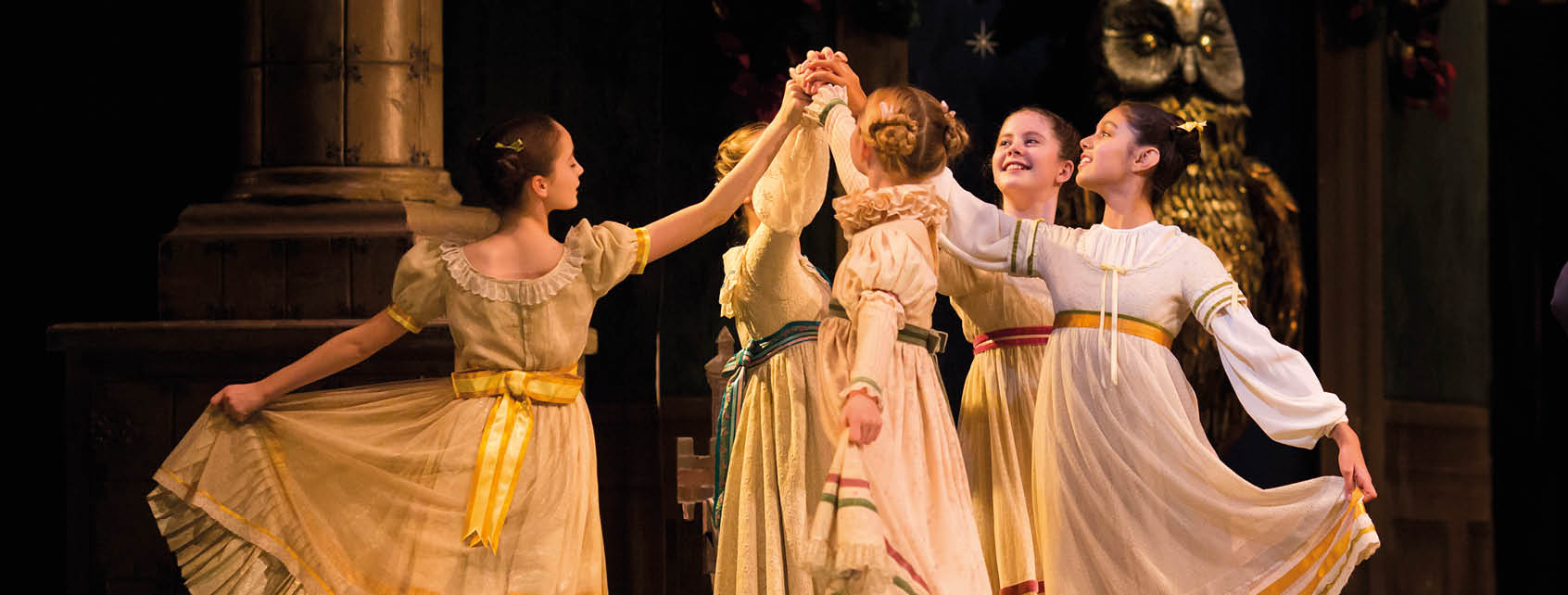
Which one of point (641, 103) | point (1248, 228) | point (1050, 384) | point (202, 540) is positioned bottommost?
point (202, 540)


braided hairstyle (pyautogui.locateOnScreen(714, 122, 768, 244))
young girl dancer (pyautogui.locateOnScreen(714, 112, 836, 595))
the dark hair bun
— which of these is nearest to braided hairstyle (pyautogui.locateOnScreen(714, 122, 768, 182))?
braided hairstyle (pyautogui.locateOnScreen(714, 122, 768, 244))

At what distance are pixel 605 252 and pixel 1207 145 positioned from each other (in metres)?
2.79

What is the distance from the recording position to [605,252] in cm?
420

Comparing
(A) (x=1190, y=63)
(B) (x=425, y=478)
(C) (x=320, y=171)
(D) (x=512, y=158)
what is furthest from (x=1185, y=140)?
(C) (x=320, y=171)

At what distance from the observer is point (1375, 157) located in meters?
6.56

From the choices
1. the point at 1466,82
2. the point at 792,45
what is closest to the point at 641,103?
the point at 792,45

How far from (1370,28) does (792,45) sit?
7.19 ft

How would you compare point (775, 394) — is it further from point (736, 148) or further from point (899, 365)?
point (736, 148)

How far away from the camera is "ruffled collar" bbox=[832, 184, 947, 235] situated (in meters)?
3.93

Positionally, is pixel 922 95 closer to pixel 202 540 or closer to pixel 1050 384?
pixel 1050 384

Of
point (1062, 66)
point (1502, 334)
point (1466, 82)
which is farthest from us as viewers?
point (1466, 82)

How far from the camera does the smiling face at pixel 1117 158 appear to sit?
441 centimetres

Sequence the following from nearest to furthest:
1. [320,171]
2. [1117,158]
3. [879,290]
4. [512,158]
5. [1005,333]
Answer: [879,290]
[512,158]
[1117,158]
[1005,333]
[320,171]

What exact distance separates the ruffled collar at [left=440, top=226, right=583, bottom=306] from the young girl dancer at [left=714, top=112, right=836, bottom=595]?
48 centimetres
